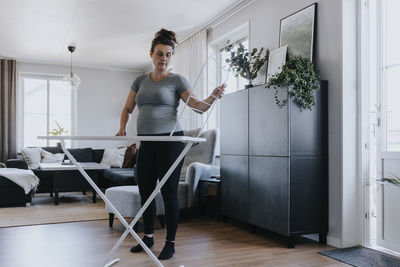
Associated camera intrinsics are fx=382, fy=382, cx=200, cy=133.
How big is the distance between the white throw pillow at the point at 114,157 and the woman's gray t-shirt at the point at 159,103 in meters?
4.17

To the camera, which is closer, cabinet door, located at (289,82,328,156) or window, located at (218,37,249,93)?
cabinet door, located at (289,82,328,156)

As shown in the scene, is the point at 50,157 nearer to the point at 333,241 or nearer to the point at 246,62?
the point at 246,62

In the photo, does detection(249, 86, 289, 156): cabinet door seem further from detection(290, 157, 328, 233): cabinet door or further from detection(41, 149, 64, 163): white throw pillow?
detection(41, 149, 64, 163): white throw pillow

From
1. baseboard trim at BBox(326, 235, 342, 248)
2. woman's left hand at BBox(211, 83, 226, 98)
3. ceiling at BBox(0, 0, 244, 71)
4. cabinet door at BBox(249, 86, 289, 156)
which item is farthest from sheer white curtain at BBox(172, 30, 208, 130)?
woman's left hand at BBox(211, 83, 226, 98)

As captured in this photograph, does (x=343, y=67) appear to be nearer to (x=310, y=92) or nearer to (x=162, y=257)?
(x=310, y=92)

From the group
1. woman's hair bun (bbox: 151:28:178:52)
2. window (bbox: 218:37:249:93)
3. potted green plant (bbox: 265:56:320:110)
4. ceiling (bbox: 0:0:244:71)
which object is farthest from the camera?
window (bbox: 218:37:249:93)

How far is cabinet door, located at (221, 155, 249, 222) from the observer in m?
3.36

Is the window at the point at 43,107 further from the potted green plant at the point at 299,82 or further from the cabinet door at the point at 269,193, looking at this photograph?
the potted green plant at the point at 299,82

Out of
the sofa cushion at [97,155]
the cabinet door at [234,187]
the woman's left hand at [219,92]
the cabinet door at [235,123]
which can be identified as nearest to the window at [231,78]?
the cabinet door at [235,123]

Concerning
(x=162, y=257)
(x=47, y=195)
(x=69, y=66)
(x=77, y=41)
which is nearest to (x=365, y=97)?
(x=162, y=257)

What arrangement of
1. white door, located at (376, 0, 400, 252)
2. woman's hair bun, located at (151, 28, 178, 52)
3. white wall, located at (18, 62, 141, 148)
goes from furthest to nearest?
white wall, located at (18, 62, 141, 148)
white door, located at (376, 0, 400, 252)
woman's hair bun, located at (151, 28, 178, 52)

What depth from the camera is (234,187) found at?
139 inches

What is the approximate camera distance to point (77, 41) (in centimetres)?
572

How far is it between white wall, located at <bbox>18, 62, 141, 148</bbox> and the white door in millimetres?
5664
